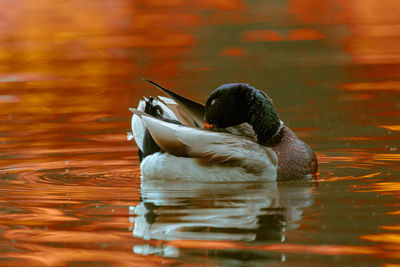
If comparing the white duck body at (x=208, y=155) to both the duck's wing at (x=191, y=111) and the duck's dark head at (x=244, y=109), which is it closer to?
the duck's dark head at (x=244, y=109)

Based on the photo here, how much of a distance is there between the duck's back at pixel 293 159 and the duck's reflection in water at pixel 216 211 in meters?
0.13

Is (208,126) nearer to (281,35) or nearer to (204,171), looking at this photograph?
(204,171)

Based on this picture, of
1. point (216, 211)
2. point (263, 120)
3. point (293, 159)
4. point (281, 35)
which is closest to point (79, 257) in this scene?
point (216, 211)

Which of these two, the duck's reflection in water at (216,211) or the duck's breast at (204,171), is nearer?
the duck's reflection in water at (216,211)

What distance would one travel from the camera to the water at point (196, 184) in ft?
21.0

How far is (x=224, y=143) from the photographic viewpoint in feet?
28.1

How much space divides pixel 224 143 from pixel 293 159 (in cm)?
70

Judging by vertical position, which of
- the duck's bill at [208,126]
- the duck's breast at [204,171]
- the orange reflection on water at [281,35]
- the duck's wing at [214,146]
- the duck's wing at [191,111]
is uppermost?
the orange reflection on water at [281,35]

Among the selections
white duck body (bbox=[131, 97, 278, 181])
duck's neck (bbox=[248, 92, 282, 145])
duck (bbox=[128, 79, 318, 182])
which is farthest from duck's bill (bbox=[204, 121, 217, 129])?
white duck body (bbox=[131, 97, 278, 181])

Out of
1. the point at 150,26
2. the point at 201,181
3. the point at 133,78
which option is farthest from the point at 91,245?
the point at 150,26

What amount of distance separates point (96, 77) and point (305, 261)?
11.6 m

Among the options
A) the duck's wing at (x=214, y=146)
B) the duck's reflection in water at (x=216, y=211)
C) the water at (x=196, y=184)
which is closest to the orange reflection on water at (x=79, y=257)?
the water at (x=196, y=184)

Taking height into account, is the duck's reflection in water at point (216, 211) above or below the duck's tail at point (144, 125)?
below

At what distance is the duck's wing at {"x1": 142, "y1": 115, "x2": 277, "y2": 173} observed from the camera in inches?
336
